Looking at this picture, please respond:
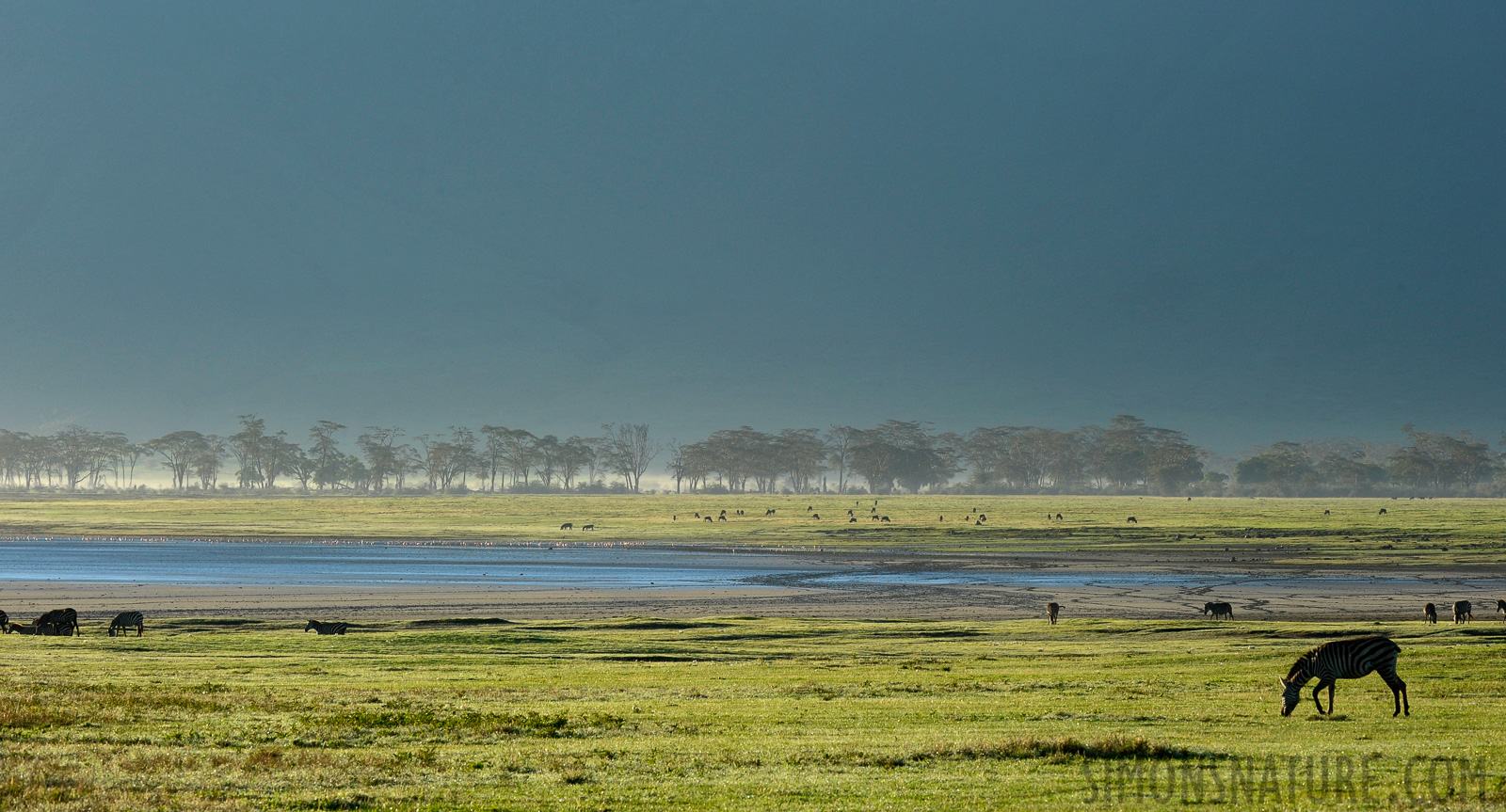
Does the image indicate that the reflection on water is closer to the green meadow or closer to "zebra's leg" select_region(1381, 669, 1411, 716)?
the green meadow

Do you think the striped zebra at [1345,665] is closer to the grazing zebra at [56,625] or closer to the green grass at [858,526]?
the grazing zebra at [56,625]

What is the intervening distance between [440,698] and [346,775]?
318 inches

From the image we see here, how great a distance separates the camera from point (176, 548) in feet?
306

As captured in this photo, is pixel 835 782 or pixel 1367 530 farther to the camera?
pixel 1367 530

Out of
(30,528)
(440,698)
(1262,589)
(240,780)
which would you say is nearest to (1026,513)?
(1262,589)

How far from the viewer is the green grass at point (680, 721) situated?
1359 centimetres

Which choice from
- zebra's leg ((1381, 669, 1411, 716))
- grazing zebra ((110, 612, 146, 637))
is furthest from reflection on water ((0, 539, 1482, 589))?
zebra's leg ((1381, 669, 1411, 716))

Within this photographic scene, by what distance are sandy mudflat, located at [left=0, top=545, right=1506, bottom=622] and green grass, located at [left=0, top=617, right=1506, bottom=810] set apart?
39.6 ft

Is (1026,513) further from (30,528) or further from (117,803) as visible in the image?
(117,803)

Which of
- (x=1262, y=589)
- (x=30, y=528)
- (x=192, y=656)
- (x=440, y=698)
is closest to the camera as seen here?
(x=440, y=698)

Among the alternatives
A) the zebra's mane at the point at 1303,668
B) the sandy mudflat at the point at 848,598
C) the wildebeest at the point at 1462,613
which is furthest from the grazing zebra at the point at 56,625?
the wildebeest at the point at 1462,613

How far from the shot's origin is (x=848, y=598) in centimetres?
5403

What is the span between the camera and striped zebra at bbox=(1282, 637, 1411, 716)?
18875mm

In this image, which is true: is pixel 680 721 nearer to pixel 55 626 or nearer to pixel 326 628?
pixel 326 628
